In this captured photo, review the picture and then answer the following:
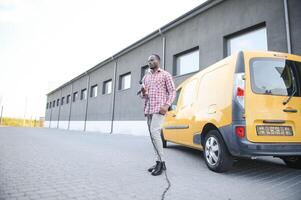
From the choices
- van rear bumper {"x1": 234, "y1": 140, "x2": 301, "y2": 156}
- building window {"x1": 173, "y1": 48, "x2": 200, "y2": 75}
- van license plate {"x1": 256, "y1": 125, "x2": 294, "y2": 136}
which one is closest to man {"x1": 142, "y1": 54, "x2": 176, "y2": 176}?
van rear bumper {"x1": 234, "y1": 140, "x2": 301, "y2": 156}

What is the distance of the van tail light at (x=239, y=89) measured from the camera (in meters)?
3.05

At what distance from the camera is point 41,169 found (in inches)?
131

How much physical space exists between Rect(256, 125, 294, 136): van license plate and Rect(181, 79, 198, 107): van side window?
5.35 ft

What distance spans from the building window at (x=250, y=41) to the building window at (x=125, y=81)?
321 inches

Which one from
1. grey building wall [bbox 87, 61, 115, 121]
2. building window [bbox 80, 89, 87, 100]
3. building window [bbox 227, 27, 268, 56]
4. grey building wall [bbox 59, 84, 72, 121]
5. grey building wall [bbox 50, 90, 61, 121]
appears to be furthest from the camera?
grey building wall [bbox 50, 90, 61, 121]

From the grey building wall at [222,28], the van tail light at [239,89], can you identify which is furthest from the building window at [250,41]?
the van tail light at [239,89]

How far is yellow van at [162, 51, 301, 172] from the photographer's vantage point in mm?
2969

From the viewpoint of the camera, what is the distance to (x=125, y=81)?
16500 millimetres

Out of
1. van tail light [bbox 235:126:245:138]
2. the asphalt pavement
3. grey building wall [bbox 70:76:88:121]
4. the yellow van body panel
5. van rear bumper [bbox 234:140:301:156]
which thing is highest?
grey building wall [bbox 70:76:88:121]

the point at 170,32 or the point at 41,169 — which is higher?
the point at 170,32

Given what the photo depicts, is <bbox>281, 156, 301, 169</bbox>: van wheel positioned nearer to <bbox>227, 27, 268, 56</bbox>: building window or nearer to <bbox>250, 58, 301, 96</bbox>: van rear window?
<bbox>250, 58, 301, 96</bbox>: van rear window

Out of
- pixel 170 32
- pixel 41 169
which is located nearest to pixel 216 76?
pixel 41 169

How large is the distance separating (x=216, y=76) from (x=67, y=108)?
26349 millimetres

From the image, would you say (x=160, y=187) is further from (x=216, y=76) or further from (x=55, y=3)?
(x=55, y=3)
